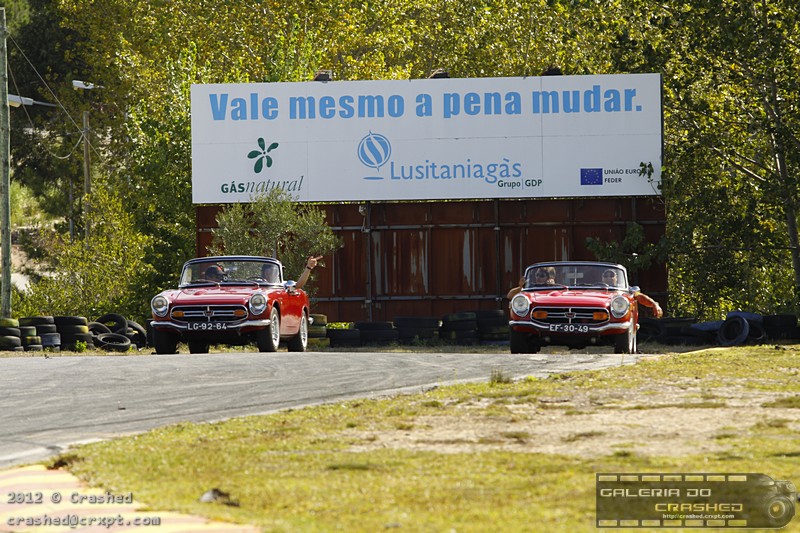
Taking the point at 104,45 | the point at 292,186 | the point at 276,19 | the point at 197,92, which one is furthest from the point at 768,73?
the point at 104,45

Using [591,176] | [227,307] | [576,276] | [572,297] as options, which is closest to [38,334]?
[227,307]

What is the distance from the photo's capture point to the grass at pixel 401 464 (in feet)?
23.2

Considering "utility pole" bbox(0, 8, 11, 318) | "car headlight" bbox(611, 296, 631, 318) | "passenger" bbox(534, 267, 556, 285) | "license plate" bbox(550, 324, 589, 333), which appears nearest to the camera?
"license plate" bbox(550, 324, 589, 333)

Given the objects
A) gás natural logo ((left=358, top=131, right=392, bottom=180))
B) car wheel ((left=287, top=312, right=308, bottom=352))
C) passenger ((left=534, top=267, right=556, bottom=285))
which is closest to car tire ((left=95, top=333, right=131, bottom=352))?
car wheel ((left=287, top=312, right=308, bottom=352))

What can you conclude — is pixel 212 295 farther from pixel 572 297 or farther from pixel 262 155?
pixel 262 155

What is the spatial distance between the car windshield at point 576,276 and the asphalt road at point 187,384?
2284mm

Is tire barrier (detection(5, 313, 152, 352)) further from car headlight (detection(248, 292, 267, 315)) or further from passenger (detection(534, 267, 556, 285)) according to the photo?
passenger (detection(534, 267, 556, 285))

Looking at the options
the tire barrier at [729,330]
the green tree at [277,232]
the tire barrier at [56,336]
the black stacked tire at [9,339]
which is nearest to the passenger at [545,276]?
the tire barrier at [729,330]

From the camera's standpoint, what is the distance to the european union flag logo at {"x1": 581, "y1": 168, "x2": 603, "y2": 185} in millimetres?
30750

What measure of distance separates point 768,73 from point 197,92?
12886mm

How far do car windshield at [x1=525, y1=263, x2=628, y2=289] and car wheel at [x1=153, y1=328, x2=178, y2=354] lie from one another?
5576 mm

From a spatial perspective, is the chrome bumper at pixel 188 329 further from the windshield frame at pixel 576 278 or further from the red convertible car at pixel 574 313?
the windshield frame at pixel 576 278

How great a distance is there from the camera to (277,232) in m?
29.9

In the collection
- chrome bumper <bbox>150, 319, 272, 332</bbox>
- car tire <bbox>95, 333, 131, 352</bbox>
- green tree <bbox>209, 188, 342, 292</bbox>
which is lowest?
car tire <bbox>95, 333, 131, 352</bbox>
